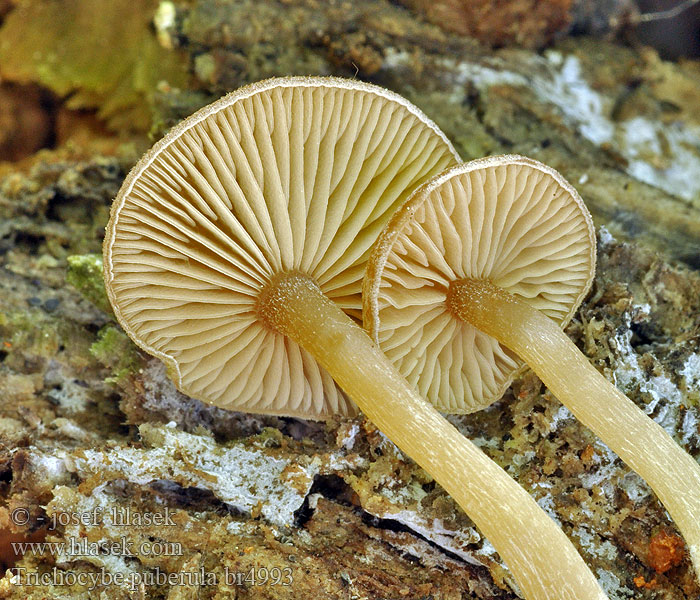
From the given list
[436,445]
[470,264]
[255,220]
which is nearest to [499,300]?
[470,264]

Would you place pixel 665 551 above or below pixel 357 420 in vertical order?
below

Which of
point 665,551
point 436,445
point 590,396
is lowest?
point 665,551

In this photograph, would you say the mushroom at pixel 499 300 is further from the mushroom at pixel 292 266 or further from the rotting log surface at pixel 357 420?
the mushroom at pixel 292 266

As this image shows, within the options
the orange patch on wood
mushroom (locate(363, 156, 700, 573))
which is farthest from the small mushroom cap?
the orange patch on wood

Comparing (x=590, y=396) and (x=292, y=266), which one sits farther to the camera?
(x=292, y=266)

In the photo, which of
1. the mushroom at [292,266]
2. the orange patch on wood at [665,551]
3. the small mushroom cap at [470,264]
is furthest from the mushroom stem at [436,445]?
the orange patch on wood at [665,551]

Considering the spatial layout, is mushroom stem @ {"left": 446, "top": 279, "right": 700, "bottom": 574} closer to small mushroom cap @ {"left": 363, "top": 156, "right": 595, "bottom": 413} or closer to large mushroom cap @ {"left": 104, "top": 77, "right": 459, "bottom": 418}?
small mushroom cap @ {"left": 363, "top": 156, "right": 595, "bottom": 413}

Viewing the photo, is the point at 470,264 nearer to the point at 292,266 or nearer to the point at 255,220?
the point at 292,266
